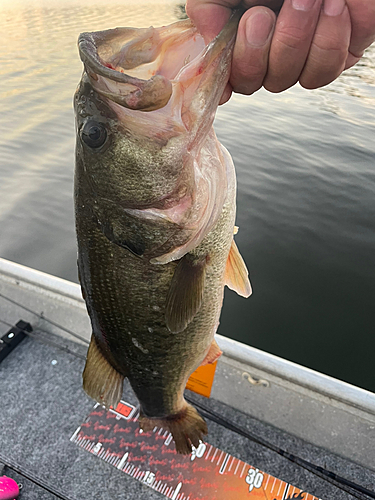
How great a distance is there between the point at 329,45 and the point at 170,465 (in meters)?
2.39

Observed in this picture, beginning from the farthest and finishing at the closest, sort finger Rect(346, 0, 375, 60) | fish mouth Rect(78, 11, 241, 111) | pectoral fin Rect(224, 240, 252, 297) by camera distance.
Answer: pectoral fin Rect(224, 240, 252, 297)
fish mouth Rect(78, 11, 241, 111)
finger Rect(346, 0, 375, 60)

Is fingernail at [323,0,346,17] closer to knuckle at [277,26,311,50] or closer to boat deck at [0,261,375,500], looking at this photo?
knuckle at [277,26,311,50]

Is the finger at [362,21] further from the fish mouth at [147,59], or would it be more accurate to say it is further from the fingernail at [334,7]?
the fish mouth at [147,59]

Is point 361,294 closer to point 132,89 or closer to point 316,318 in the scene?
point 316,318

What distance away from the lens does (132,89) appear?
1.02 meters

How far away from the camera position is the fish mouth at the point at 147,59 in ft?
3.27

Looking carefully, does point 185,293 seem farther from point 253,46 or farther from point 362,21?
point 362,21

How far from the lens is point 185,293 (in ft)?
4.39

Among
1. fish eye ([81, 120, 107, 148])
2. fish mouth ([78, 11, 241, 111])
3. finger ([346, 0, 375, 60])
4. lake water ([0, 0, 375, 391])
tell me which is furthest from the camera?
lake water ([0, 0, 375, 391])

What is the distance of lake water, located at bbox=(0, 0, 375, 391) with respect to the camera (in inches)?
172

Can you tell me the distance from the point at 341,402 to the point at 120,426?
148 cm

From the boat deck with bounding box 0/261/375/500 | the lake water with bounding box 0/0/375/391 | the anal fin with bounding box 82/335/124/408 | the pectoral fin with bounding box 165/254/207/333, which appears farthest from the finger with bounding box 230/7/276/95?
the lake water with bounding box 0/0/375/391

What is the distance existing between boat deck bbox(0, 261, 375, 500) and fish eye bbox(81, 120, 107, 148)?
5.90 feet

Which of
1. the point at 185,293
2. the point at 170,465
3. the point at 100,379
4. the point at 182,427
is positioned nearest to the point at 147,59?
the point at 185,293
